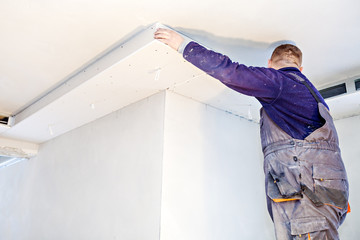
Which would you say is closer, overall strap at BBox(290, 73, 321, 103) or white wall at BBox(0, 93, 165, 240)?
overall strap at BBox(290, 73, 321, 103)

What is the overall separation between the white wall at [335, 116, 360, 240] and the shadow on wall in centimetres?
128

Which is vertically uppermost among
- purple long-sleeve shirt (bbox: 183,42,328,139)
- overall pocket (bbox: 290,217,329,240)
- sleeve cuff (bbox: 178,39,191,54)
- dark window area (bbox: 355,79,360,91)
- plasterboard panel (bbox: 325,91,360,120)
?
dark window area (bbox: 355,79,360,91)

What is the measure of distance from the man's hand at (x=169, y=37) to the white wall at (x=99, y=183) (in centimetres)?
72

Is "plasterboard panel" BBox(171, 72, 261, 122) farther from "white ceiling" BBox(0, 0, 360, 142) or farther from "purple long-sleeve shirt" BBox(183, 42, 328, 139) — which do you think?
"purple long-sleeve shirt" BBox(183, 42, 328, 139)

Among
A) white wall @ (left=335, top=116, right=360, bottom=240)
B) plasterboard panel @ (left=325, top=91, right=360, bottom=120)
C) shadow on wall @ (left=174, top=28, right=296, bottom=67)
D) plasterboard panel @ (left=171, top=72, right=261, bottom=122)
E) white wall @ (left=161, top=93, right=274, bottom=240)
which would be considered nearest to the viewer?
shadow on wall @ (left=174, top=28, right=296, bottom=67)

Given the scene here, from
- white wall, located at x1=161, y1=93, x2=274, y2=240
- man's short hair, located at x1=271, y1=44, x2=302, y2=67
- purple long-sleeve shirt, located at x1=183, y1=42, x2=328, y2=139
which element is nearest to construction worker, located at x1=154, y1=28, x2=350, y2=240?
purple long-sleeve shirt, located at x1=183, y1=42, x2=328, y2=139

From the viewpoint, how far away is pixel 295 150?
1307mm

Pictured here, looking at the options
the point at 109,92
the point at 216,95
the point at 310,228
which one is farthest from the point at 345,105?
the point at 109,92

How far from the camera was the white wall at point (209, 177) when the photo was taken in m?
1.99

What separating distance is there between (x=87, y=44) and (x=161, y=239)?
1.43 m

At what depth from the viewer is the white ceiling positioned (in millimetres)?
1543

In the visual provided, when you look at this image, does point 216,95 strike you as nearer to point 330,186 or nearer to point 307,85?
point 307,85

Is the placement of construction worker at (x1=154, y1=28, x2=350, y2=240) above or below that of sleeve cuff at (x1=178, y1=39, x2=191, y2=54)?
below

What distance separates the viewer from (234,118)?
2.70m
